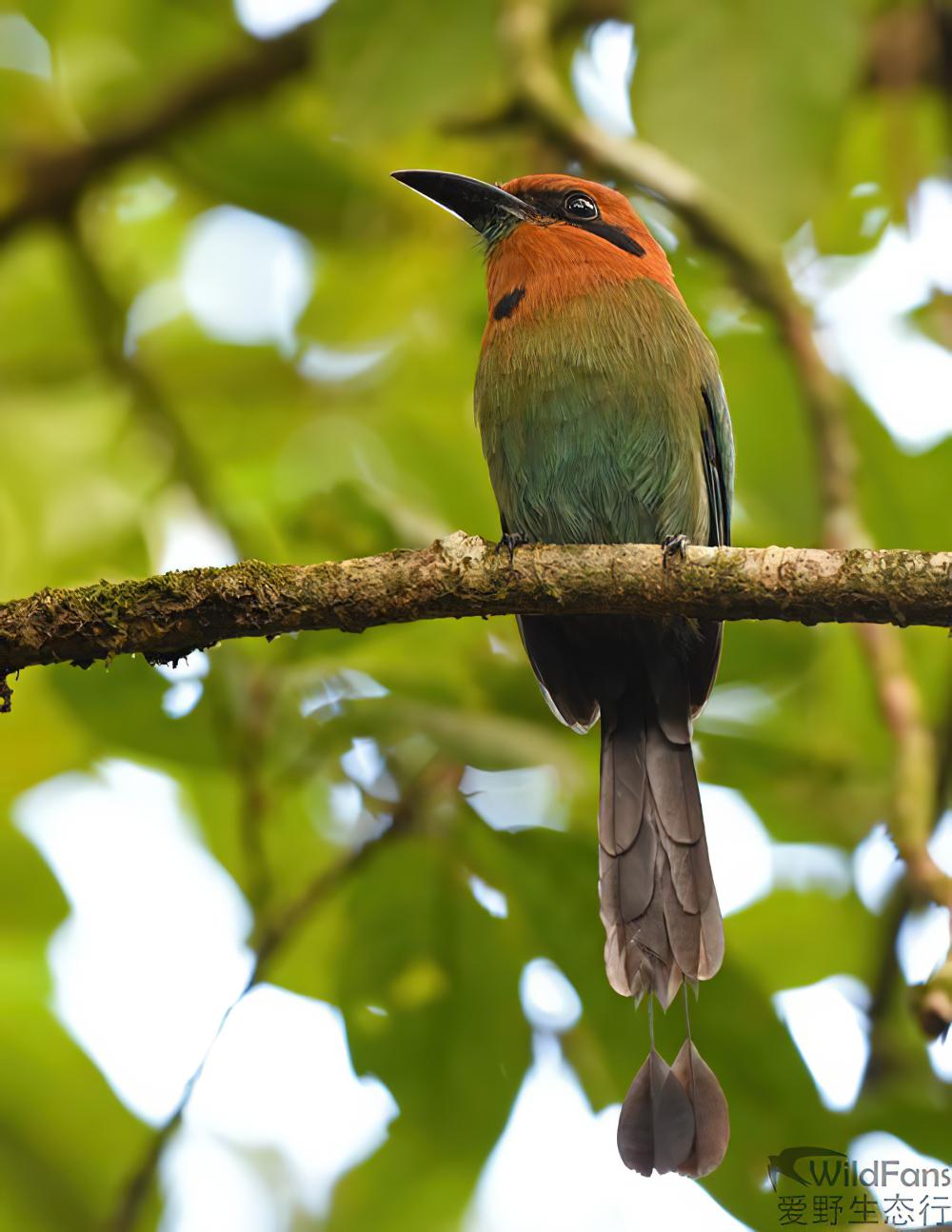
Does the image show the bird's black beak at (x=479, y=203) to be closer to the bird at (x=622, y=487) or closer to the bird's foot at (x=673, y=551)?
the bird at (x=622, y=487)

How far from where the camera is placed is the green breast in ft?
12.7

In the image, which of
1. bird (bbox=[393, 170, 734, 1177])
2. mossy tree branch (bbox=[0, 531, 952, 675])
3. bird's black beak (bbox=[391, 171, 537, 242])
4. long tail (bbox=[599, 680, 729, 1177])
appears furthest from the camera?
bird's black beak (bbox=[391, 171, 537, 242])

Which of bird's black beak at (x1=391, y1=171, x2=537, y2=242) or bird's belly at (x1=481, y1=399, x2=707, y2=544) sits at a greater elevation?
bird's black beak at (x1=391, y1=171, x2=537, y2=242)

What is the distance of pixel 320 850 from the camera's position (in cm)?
415

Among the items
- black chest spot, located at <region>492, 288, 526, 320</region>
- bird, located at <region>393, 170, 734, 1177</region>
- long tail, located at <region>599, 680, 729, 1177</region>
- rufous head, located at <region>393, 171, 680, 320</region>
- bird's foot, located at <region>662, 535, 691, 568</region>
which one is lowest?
long tail, located at <region>599, 680, 729, 1177</region>

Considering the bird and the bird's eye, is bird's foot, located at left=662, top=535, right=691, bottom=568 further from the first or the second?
→ the bird's eye

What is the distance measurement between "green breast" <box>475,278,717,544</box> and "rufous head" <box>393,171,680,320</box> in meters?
0.19

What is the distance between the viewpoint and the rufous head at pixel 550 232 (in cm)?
420

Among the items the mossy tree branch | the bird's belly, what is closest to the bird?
the bird's belly

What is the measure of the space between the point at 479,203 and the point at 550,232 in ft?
0.85

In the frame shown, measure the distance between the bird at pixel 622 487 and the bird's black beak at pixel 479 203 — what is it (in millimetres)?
153

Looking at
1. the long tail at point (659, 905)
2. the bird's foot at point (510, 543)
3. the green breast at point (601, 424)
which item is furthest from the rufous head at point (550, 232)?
the long tail at point (659, 905)

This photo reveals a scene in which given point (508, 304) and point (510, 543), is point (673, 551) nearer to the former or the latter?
point (510, 543)

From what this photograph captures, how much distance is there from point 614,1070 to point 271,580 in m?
Result: 1.36
